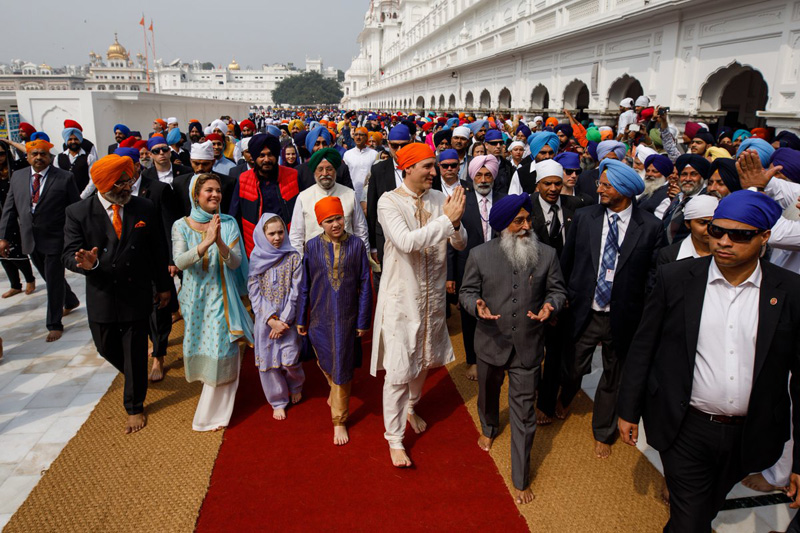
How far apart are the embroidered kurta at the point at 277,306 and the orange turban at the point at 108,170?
1104 mm

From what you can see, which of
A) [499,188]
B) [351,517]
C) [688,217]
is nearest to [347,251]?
[351,517]

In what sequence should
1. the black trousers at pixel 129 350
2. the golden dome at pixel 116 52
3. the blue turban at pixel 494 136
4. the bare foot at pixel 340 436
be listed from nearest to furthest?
the bare foot at pixel 340 436, the black trousers at pixel 129 350, the blue turban at pixel 494 136, the golden dome at pixel 116 52

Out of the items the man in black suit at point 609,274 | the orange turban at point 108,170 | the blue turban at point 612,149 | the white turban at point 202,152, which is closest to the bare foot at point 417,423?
the man in black suit at point 609,274

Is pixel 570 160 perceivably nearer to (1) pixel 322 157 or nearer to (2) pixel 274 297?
(1) pixel 322 157

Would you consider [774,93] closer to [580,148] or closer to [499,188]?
[580,148]

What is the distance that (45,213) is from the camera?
5098 mm

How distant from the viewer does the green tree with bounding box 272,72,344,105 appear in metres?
104

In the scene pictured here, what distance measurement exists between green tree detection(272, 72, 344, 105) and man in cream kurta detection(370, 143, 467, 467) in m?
107

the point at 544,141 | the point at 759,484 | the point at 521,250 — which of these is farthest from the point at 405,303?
the point at 544,141

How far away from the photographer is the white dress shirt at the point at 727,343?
6.71 ft

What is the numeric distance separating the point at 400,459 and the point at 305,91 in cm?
10869

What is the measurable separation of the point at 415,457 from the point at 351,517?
0.66 metres

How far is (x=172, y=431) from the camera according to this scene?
143 inches

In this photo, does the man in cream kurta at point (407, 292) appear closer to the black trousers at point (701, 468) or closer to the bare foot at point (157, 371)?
the black trousers at point (701, 468)
